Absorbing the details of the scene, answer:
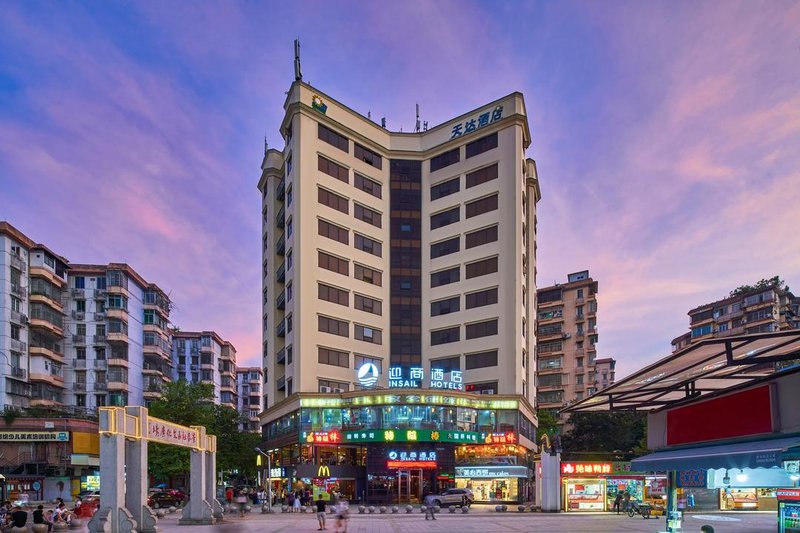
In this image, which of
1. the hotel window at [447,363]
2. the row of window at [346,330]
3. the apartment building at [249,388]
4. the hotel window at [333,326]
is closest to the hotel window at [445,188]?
the row of window at [346,330]

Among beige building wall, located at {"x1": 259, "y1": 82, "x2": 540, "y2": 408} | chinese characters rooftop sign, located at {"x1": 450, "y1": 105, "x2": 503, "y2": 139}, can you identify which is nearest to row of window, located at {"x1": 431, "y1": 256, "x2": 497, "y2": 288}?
beige building wall, located at {"x1": 259, "y1": 82, "x2": 540, "y2": 408}

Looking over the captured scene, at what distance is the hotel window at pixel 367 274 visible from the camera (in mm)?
73312

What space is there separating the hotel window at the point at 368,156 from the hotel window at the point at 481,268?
15.3 metres

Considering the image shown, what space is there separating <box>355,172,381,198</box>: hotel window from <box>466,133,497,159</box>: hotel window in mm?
10468

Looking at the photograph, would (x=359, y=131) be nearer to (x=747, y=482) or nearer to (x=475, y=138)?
(x=475, y=138)

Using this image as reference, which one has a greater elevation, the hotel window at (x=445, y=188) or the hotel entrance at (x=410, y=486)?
the hotel window at (x=445, y=188)

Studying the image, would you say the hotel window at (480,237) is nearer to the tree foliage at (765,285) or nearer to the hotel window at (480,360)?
the hotel window at (480,360)

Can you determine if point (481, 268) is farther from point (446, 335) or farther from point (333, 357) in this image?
point (333, 357)

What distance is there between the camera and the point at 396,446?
62594mm

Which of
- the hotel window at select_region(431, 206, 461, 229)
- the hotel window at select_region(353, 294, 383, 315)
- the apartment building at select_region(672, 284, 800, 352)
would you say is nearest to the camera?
the hotel window at select_region(353, 294, 383, 315)

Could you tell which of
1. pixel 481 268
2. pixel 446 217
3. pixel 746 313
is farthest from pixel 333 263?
pixel 746 313

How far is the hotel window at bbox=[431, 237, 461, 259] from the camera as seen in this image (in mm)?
75188

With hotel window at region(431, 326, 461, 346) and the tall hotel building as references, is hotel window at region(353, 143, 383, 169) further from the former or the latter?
hotel window at region(431, 326, 461, 346)

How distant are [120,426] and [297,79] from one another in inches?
2108
